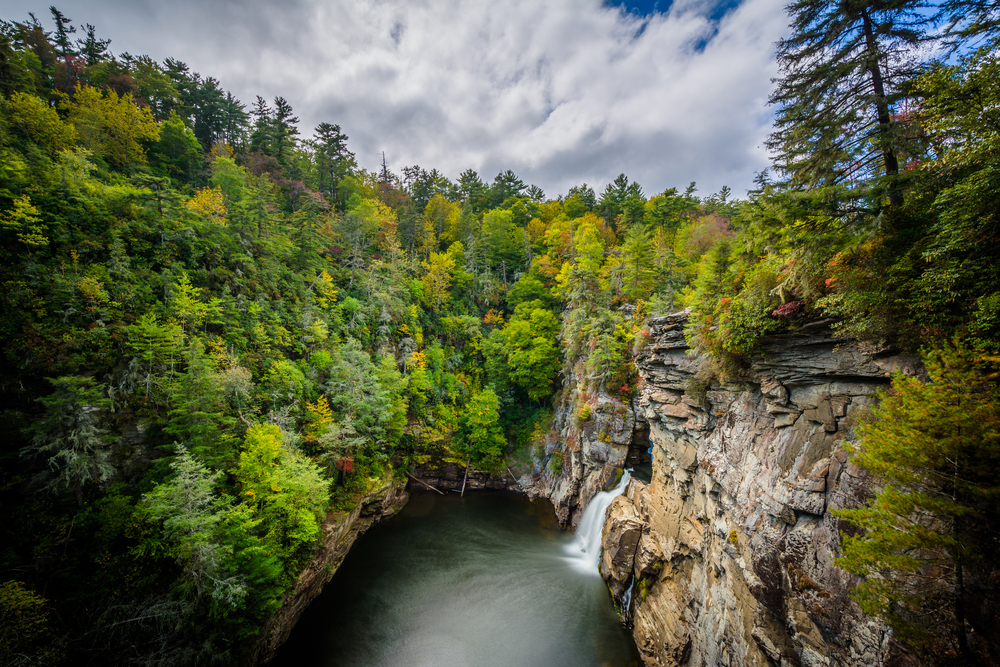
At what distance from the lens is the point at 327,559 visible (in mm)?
15008

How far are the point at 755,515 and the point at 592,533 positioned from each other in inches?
438

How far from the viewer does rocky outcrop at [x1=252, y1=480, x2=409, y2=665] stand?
11.5 m

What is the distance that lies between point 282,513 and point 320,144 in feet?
134

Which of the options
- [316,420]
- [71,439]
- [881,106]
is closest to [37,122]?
[71,439]

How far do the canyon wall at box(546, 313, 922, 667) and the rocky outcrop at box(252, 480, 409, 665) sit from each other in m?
13.3

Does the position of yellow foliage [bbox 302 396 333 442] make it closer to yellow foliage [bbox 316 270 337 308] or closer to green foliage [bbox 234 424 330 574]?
green foliage [bbox 234 424 330 574]

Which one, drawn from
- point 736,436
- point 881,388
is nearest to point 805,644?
point 736,436

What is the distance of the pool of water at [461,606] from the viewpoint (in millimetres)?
12266

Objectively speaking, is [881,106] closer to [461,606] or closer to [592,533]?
[592,533]

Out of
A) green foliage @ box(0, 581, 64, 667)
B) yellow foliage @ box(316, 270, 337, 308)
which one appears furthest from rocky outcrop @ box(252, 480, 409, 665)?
yellow foliage @ box(316, 270, 337, 308)

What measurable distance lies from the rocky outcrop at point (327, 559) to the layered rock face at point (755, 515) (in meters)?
13.4

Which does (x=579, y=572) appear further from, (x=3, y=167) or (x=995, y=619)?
(x=3, y=167)

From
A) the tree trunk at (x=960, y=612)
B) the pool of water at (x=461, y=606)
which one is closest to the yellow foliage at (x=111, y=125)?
the pool of water at (x=461, y=606)

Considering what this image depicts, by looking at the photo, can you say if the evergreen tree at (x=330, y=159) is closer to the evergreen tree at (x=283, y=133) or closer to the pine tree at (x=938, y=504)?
the evergreen tree at (x=283, y=133)
